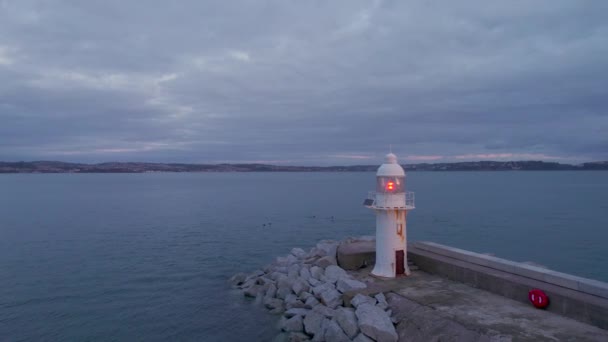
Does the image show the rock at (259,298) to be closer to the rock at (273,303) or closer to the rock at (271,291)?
the rock at (271,291)

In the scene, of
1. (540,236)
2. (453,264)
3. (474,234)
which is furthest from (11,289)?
(540,236)

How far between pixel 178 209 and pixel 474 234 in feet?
95.2

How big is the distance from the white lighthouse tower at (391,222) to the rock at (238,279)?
242 inches

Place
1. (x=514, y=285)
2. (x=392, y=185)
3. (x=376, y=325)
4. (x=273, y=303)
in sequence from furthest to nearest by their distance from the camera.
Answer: (x=273, y=303)
(x=392, y=185)
(x=514, y=285)
(x=376, y=325)

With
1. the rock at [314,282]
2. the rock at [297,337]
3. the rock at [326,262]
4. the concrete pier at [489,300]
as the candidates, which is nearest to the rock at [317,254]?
the rock at [326,262]

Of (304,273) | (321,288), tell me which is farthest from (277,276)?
(321,288)

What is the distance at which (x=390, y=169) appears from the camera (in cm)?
1369

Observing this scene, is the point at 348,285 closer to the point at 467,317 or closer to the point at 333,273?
the point at 333,273

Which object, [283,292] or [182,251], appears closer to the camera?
[283,292]

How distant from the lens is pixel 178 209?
4497 cm

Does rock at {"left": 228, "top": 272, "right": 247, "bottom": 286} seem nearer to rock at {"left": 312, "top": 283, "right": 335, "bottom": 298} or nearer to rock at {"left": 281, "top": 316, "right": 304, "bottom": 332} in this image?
rock at {"left": 312, "top": 283, "right": 335, "bottom": 298}

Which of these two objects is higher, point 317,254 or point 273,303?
point 317,254

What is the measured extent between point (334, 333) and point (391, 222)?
4351 millimetres

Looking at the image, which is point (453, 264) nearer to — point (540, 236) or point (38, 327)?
point (38, 327)
